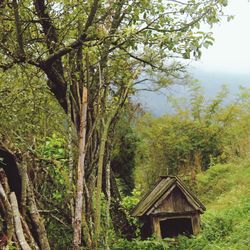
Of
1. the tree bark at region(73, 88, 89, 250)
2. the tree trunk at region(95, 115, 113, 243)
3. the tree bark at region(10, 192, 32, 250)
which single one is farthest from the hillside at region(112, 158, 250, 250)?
the tree bark at region(10, 192, 32, 250)

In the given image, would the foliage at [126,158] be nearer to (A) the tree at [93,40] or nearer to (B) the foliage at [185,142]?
(B) the foliage at [185,142]

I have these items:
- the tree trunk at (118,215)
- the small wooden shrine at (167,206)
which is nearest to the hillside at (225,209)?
the small wooden shrine at (167,206)

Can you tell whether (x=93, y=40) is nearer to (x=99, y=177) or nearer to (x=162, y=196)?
(x=99, y=177)

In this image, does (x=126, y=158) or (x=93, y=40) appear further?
(x=126, y=158)

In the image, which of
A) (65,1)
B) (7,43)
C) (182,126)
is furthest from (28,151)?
(182,126)

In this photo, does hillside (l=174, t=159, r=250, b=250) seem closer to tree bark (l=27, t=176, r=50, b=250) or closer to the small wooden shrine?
the small wooden shrine

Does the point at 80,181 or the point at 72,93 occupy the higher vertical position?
the point at 72,93

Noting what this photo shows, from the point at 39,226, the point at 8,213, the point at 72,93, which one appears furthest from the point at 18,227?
the point at 72,93

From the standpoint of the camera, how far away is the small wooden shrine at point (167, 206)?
1007 centimetres

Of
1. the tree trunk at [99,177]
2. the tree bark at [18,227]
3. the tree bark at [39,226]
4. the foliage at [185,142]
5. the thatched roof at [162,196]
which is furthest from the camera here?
the foliage at [185,142]

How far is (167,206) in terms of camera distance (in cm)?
1031

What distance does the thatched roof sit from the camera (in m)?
9.99

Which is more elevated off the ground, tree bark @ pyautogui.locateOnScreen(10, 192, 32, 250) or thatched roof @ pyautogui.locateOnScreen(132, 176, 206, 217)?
thatched roof @ pyautogui.locateOnScreen(132, 176, 206, 217)

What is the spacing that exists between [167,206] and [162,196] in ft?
0.98
